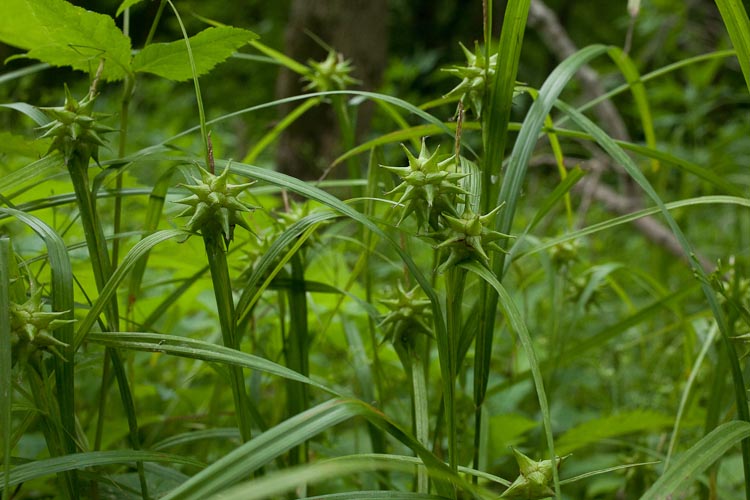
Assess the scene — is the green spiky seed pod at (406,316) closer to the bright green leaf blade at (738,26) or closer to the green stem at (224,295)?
the green stem at (224,295)

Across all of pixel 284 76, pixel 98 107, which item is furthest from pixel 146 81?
pixel 284 76

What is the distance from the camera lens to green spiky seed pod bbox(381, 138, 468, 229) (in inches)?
17.2

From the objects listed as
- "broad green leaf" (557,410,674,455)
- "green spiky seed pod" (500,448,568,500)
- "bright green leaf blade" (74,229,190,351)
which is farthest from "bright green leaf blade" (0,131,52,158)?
"broad green leaf" (557,410,674,455)

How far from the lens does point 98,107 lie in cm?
311

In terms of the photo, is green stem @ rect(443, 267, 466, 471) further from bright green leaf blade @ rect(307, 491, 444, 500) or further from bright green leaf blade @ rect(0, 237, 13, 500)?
bright green leaf blade @ rect(0, 237, 13, 500)

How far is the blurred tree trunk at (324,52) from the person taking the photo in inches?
87.8

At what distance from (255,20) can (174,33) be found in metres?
0.49

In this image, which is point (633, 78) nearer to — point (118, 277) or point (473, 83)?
point (473, 83)

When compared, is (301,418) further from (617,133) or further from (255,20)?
(255,20)

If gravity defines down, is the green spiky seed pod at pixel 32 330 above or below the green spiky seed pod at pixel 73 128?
below

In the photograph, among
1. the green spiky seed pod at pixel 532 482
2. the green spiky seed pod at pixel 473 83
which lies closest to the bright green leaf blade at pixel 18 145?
the green spiky seed pod at pixel 473 83

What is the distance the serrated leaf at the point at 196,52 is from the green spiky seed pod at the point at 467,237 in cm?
23

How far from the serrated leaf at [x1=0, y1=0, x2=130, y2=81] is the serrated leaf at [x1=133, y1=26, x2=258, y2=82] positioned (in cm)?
2

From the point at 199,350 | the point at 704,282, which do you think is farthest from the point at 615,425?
the point at 199,350
